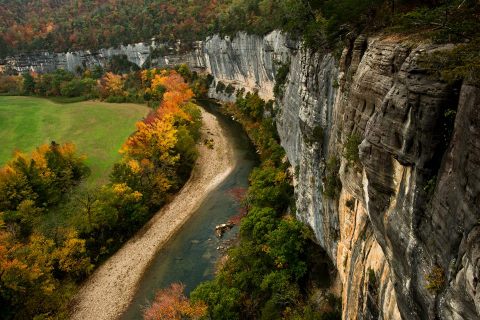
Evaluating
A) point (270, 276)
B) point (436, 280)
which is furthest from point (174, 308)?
point (436, 280)

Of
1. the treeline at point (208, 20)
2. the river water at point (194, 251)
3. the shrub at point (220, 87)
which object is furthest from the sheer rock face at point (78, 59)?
the river water at point (194, 251)

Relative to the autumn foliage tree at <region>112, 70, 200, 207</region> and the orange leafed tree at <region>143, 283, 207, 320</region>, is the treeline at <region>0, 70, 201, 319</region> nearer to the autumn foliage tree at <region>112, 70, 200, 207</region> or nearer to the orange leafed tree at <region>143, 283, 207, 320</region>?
the autumn foliage tree at <region>112, 70, 200, 207</region>

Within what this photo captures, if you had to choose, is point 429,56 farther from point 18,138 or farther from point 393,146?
point 18,138

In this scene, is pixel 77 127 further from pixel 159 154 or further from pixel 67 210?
pixel 67 210

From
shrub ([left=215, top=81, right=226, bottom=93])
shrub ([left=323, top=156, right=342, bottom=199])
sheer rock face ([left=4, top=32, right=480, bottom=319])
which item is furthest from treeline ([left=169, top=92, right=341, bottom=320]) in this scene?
shrub ([left=215, top=81, right=226, bottom=93])

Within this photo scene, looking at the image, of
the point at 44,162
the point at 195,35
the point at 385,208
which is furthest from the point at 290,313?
the point at 195,35

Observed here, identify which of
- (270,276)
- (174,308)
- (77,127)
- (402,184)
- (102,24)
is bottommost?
(174,308)

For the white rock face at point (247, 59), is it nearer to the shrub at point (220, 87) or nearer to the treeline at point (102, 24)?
the shrub at point (220, 87)

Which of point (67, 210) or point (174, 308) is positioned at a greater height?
point (67, 210)
